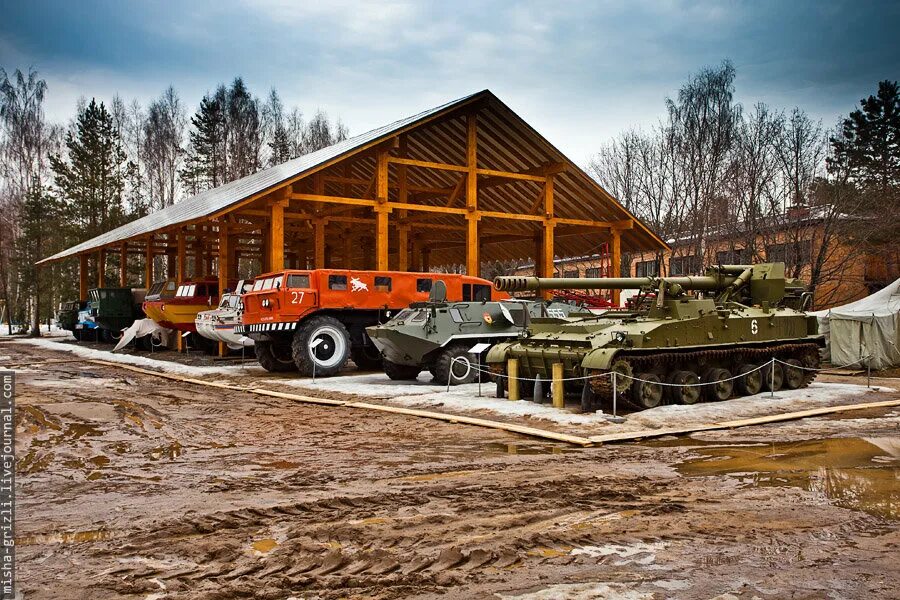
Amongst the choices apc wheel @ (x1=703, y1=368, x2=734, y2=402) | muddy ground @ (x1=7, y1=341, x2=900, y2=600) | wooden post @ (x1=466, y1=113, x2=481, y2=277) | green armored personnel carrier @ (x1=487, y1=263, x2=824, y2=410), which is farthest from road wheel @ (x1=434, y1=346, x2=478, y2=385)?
wooden post @ (x1=466, y1=113, x2=481, y2=277)

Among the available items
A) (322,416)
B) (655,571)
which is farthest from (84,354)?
(655,571)

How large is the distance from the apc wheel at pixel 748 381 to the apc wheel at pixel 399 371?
21.7 feet

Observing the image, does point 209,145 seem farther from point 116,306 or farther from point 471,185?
point 471,185

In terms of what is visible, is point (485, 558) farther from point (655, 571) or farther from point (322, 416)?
point (322, 416)

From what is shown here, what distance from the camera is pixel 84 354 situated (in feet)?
87.5

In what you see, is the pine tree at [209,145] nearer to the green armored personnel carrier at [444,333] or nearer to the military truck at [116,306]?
the military truck at [116,306]

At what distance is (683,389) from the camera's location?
41.8 feet

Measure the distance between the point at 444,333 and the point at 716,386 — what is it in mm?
5404

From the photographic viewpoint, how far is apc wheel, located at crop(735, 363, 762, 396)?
45.3 feet

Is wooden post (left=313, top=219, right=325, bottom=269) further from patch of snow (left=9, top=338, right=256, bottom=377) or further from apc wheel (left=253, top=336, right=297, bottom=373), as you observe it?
apc wheel (left=253, top=336, right=297, bottom=373)

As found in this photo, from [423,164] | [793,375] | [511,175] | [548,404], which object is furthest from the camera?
[511,175]

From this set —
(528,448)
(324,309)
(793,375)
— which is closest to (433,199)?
(324,309)

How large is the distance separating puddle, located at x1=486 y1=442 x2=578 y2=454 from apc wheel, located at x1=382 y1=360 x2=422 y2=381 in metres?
7.83

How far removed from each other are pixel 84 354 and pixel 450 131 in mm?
14388
